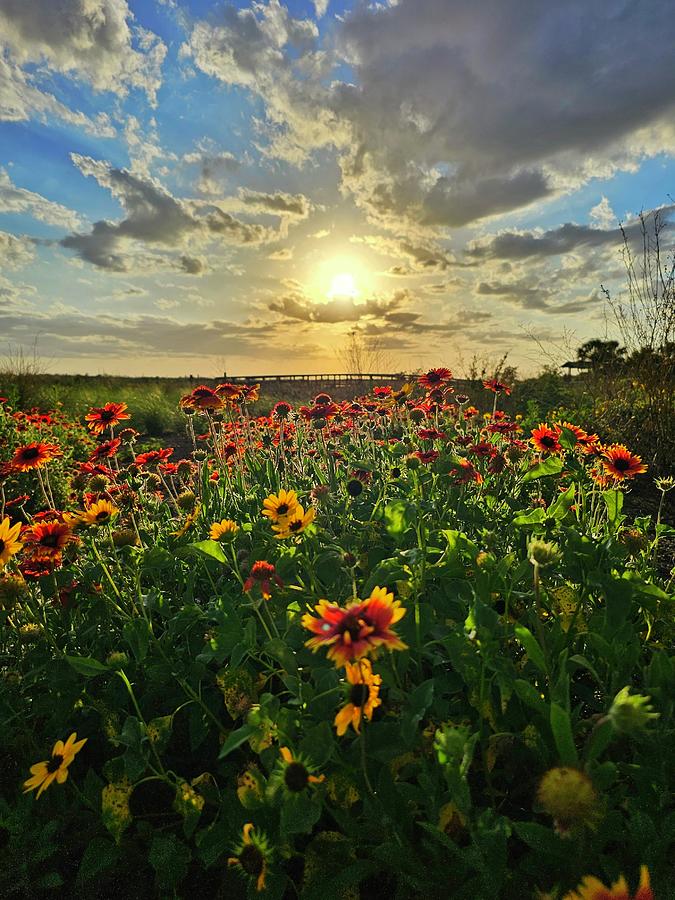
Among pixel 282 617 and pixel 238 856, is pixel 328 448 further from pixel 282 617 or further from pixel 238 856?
pixel 238 856

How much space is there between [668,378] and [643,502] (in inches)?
78.0

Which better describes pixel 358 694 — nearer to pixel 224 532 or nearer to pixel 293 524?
pixel 293 524

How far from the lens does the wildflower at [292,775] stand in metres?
0.96

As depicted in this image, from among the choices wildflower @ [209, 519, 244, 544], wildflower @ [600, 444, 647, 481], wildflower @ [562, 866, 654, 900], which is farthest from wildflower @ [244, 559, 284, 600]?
wildflower @ [600, 444, 647, 481]

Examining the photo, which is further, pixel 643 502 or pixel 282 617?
pixel 643 502

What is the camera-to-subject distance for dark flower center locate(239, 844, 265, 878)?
101 cm

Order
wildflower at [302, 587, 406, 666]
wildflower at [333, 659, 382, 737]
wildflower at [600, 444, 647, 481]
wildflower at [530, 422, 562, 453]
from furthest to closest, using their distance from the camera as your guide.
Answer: wildflower at [530, 422, 562, 453], wildflower at [600, 444, 647, 481], wildflower at [333, 659, 382, 737], wildflower at [302, 587, 406, 666]

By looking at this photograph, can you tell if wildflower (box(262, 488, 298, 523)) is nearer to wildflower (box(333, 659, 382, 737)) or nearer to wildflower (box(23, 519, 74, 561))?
wildflower (box(333, 659, 382, 737))

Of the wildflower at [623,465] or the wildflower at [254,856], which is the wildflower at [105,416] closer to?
the wildflower at [254,856]

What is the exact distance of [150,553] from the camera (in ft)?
5.30

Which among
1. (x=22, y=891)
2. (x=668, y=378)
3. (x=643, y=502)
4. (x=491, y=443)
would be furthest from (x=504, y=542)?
(x=668, y=378)

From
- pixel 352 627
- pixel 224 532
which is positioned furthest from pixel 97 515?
pixel 352 627

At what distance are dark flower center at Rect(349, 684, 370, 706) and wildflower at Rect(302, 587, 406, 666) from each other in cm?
10

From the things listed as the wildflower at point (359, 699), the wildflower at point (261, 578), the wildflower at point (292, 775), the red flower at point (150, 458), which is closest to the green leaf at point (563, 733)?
the wildflower at point (359, 699)
